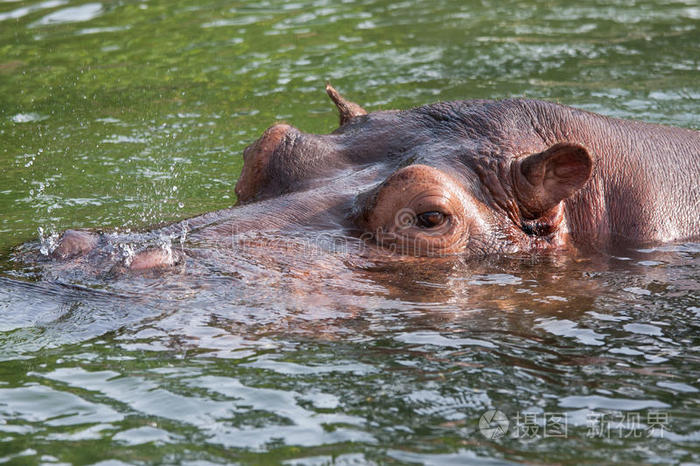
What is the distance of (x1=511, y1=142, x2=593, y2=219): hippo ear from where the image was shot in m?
5.97

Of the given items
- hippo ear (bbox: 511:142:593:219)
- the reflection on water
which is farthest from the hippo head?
the reflection on water

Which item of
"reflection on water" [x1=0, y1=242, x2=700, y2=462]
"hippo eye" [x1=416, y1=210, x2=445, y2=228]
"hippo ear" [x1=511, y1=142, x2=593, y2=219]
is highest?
"hippo ear" [x1=511, y1=142, x2=593, y2=219]

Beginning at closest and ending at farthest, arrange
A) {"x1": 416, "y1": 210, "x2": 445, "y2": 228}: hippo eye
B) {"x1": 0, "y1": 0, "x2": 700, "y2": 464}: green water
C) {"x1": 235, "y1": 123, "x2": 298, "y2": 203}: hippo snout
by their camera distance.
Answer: {"x1": 0, "y1": 0, "x2": 700, "y2": 464}: green water < {"x1": 416, "y1": 210, "x2": 445, "y2": 228}: hippo eye < {"x1": 235, "y1": 123, "x2": 298, "y2": 203}: hippo snout

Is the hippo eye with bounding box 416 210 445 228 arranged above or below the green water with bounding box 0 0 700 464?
above

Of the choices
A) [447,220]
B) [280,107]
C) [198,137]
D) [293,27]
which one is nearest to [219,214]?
[447,220]

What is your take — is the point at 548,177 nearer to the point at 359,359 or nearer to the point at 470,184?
the point at 470,184

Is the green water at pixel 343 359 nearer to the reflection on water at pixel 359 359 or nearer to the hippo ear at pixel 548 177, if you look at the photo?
the reflection on water at pixel 359 359

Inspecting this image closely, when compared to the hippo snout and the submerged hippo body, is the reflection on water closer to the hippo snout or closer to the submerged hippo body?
the submerged hippo body

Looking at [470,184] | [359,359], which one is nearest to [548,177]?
[470,184]

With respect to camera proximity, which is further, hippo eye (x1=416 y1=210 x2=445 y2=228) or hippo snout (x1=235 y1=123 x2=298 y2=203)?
hippo snout (x1=235 y1=123 x2=298 y2=203)

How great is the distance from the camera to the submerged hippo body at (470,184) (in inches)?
236

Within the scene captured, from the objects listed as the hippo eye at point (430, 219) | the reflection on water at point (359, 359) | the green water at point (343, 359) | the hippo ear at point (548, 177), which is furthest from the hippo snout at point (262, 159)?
the hippo ear at point (548, 177)

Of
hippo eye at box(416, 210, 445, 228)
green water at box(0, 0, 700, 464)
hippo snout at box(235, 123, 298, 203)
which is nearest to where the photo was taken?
green water at box(0, 0, 700, 464)

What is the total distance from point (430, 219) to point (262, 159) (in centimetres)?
131
